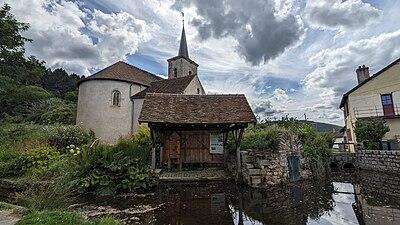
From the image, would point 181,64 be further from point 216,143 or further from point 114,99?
point 216,143

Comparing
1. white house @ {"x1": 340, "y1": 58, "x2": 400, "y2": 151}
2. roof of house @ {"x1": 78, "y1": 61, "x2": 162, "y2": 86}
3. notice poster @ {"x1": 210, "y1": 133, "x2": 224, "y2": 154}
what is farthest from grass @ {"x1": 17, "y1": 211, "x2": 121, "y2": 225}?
white house @ {"x1": 340, "y1": 58, "x2": 400, "y2": 151}

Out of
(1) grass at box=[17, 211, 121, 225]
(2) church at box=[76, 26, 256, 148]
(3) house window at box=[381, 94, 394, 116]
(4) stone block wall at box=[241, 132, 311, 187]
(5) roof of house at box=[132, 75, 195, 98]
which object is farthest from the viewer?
(5) roof of house at box=[132, 75, 195, 98]

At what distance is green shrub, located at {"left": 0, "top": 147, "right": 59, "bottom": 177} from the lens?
1092cm

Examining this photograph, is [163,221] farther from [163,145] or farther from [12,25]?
[12,25]

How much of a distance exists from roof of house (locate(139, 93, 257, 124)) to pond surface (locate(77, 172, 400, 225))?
9.56 feet

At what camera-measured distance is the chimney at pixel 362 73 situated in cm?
2505

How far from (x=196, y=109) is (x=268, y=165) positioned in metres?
4.30

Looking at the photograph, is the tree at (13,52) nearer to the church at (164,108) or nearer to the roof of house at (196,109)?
the church at (164,108)

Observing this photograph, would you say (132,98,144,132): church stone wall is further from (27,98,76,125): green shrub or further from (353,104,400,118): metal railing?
(353,104,400,118): metal railing

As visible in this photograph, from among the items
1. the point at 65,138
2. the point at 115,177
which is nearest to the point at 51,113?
the point at 65,138

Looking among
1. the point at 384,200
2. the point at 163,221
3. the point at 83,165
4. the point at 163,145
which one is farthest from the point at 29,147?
the point at 384,200

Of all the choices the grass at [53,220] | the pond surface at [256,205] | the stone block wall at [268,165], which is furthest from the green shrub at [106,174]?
the grass at [53,220]

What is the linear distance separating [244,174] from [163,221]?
19.1 feet

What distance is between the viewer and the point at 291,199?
27.1 ft
